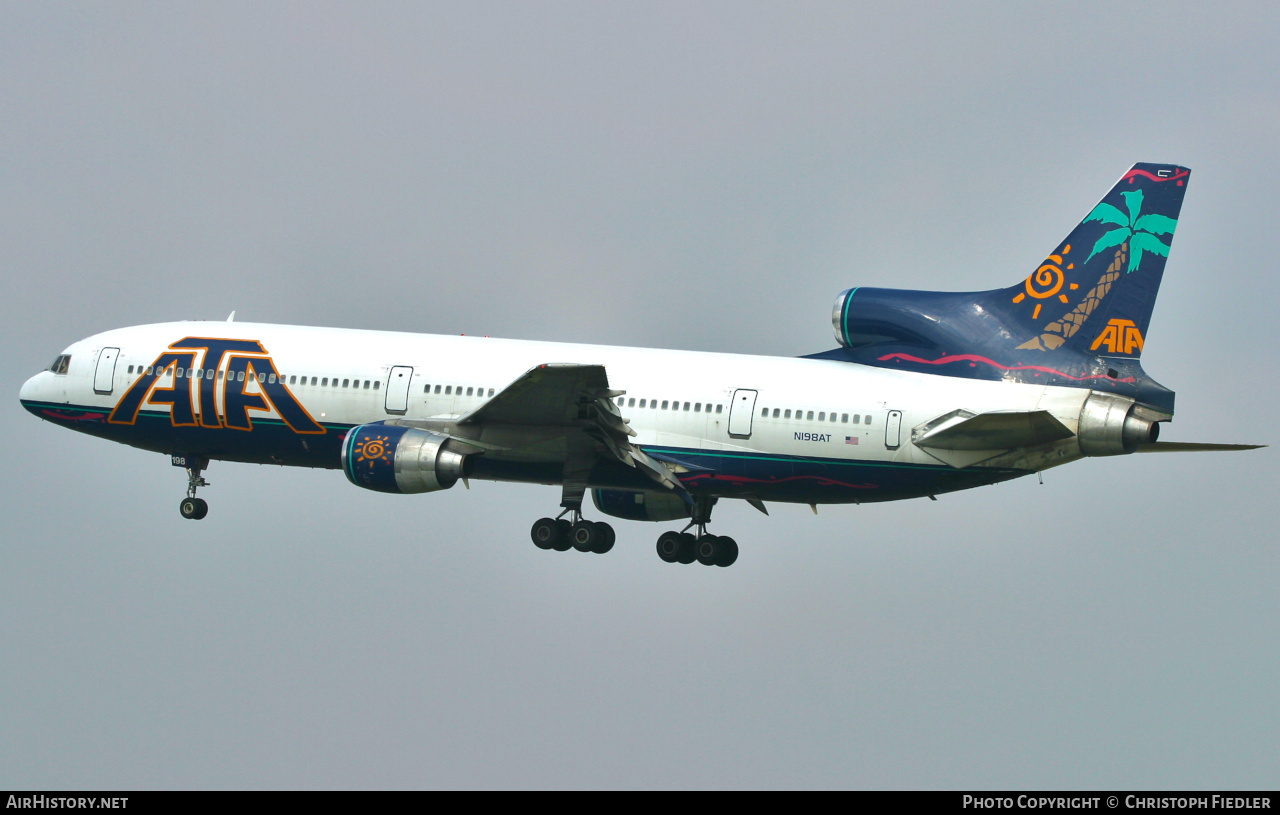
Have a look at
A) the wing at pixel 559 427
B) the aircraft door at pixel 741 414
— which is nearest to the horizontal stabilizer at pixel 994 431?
the aircraft door at pixel 741 414

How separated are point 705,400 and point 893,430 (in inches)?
204

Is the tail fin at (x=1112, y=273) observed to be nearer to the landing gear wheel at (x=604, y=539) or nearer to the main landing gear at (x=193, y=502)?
the landing gear wheel at (x=604, y=539)

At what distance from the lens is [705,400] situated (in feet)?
151

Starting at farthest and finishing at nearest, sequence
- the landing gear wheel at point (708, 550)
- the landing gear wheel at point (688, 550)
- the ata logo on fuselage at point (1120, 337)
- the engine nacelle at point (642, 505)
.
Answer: the engine nacelle at point (642, 505) → the landing gear wheel at point (688, 550) → the landing gear wheel at point (708, 550) → the ata logo on fuselage at point (1120, 337)

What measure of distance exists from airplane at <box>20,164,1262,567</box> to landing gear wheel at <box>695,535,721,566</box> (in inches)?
2.7

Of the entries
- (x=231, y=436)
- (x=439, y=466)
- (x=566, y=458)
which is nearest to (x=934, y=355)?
(x=566, y=458)

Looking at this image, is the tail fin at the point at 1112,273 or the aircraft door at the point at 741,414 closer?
the tail fin at the point at 1112,273

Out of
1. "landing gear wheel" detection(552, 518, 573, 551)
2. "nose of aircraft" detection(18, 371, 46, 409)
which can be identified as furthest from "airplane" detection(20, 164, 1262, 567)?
"nose of aircraft" detection(18, 371, 46, 409)

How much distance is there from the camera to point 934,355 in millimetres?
45156

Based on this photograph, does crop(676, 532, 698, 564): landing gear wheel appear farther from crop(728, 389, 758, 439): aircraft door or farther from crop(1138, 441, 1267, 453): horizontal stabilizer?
crop(1138, 441, 1267, 453): horizontal stabilizer

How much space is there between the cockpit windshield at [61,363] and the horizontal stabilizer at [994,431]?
2537cm

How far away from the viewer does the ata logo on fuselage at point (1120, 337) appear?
4341 centimetres

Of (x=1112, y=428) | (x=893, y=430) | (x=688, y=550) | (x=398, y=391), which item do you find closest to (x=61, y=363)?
(x=398, y=391)

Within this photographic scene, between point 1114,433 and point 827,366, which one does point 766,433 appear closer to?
point 827,366
